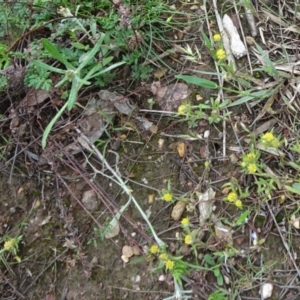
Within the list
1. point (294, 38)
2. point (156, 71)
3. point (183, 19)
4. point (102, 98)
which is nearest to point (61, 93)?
point (102, 98)

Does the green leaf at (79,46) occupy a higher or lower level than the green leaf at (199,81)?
higher

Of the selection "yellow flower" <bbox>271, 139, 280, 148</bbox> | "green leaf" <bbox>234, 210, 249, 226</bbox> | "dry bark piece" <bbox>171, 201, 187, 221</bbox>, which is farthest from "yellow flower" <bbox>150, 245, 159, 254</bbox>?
"yellow flower" <bbox>271, 139, 280, 148</bbox>

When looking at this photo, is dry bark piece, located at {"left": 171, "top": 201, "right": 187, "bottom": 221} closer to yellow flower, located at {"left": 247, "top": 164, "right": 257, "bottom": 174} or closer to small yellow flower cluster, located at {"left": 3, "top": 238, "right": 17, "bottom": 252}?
yellow flower, located at {"left": 247, "top": 164, "right": 257, "bottom": 174}

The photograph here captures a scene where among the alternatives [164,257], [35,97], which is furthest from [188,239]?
[35,97]

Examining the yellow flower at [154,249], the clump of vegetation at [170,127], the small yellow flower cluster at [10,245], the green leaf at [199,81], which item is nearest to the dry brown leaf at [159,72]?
the clump of vegetation at [170,127]

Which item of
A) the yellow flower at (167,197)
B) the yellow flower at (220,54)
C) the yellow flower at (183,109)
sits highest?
the yellow flower at (220,54)

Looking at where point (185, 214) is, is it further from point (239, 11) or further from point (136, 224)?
point (239, 11)

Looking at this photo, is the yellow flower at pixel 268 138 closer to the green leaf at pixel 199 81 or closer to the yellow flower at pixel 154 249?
the green leaf at pixel 199 81
